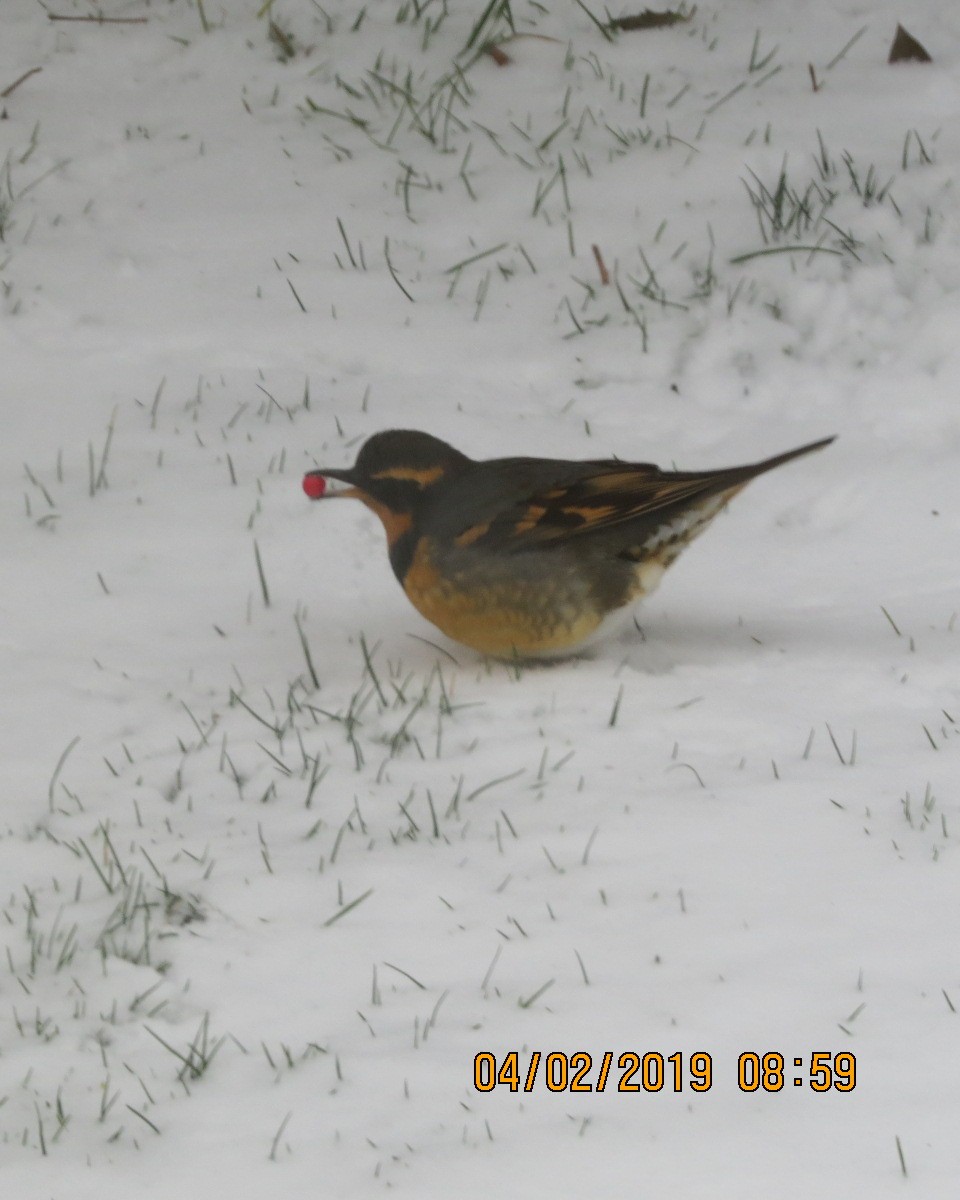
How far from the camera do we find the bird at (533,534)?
4547 mm

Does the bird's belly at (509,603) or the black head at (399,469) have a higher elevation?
the black head at (399,469)

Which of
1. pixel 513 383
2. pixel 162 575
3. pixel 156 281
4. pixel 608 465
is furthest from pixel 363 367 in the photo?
pixel 608 465

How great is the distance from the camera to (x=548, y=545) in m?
4.57

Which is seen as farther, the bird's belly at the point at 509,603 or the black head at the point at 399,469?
the black head at the point at 399,469

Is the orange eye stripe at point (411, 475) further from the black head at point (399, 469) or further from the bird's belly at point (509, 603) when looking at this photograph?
the bird's belly at point (509, 603)
